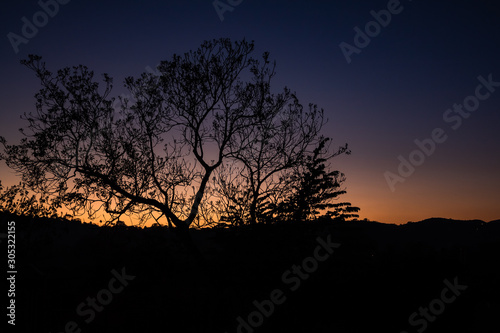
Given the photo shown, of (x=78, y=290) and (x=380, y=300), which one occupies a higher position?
(x=78, y=290)

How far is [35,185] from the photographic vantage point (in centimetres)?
1675

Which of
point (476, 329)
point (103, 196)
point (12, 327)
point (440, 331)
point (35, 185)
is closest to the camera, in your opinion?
point (12, 327)

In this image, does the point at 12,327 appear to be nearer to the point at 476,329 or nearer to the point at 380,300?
the point at 380,300

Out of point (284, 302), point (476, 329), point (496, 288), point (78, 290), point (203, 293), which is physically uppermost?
point (78, 290)

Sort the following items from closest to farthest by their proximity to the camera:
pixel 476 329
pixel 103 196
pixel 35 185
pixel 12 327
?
A: pixel 12 327
pixel 476 329
pixel 35 185
pixel 103 196

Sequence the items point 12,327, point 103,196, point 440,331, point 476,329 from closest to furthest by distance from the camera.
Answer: point 12,327
point 440,331
point 476,329
point 103,196

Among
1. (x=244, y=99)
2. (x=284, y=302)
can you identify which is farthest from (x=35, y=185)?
(x=284, y=302)

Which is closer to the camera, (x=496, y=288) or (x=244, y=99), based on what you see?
(x=496, y=288)

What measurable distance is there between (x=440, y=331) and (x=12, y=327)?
14637 millimetres

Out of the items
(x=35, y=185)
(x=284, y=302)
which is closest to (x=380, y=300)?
(x=284, y=302)

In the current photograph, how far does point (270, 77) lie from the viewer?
18938 mm

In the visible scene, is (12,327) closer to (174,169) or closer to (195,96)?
(174,169)

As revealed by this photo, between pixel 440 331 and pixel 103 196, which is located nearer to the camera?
pixel 440 331

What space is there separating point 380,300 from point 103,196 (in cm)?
1395
